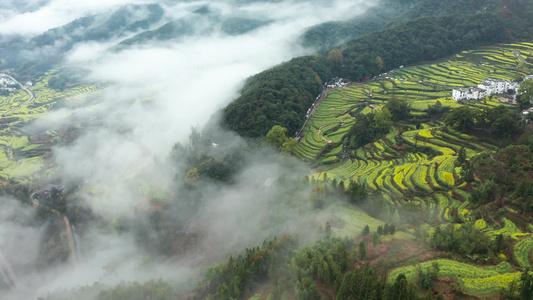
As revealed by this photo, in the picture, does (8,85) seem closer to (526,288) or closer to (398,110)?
(398,110)

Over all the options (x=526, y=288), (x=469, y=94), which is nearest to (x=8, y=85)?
(x=469, y=94)

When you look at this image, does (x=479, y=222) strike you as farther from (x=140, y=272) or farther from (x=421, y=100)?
(x=421, y=100)

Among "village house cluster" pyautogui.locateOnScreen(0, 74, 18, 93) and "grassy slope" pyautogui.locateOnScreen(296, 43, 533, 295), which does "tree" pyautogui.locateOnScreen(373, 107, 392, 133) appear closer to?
"grassy slope" pyautogui.locateOnScreen(296, 43, 533, 295)

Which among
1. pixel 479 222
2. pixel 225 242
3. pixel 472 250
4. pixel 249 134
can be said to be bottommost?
pixel 225 242

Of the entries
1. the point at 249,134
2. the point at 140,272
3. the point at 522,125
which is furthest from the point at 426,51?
the point at 140,272

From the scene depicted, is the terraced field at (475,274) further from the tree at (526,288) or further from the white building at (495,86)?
the white building at (495,86)

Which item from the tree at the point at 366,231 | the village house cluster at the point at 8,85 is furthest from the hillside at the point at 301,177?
the village house cluster at the point at 8,85
